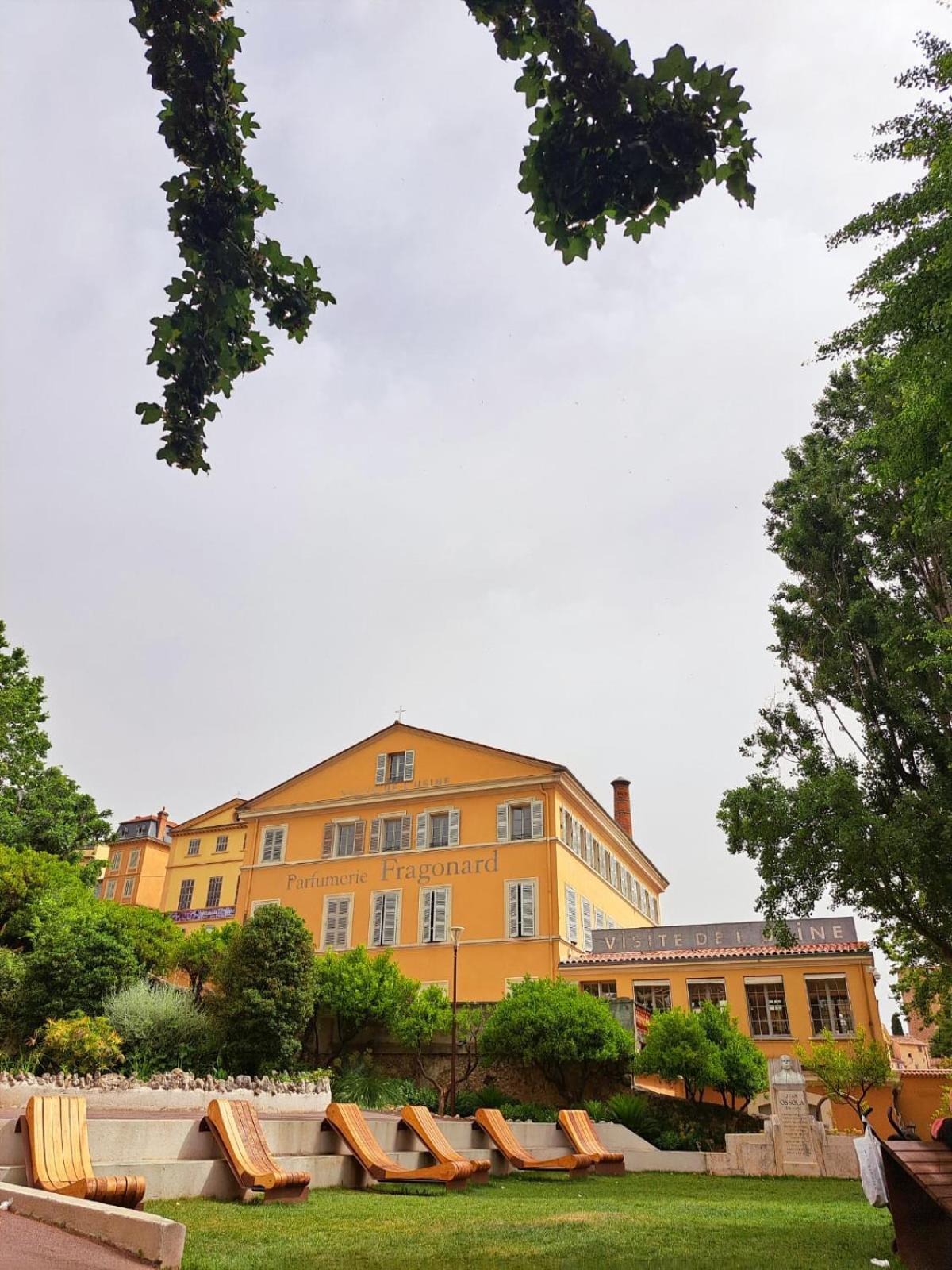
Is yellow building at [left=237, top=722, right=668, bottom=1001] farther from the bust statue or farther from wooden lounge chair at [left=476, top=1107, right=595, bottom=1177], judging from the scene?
wooden lounge chair at [left=476, top=1107, right=595, bottom=1177]

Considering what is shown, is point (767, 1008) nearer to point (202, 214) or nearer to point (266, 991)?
point (266, 991)

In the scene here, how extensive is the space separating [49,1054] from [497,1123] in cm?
855

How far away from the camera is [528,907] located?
2755 centimetres

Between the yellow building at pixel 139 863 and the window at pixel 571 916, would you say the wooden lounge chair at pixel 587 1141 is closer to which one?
the window at pixel 571 916

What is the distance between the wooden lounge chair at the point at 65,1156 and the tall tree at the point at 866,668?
949 centimetres

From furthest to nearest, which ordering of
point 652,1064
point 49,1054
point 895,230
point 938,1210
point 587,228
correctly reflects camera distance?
point 652,1064
point 49,1054
point 895,230
point 938,1210
point 587,228

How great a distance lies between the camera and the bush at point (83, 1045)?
1566 cm

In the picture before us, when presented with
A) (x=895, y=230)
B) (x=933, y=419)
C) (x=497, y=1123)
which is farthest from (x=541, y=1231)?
(x=895, y=230)

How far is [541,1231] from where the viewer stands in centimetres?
773

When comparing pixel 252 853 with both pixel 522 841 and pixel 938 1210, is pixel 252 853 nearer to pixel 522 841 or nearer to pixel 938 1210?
pixel 522 841

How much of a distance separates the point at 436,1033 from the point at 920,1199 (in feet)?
59.2

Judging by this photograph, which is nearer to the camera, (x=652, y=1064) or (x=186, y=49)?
(x=186, y=49)

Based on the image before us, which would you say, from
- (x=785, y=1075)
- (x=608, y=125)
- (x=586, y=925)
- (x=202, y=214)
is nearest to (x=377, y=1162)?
(x=785, y=1075)

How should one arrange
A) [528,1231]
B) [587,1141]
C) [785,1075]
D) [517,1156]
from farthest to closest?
[785,1075]
[587,1141]
[517,1156]
[528,1231]
